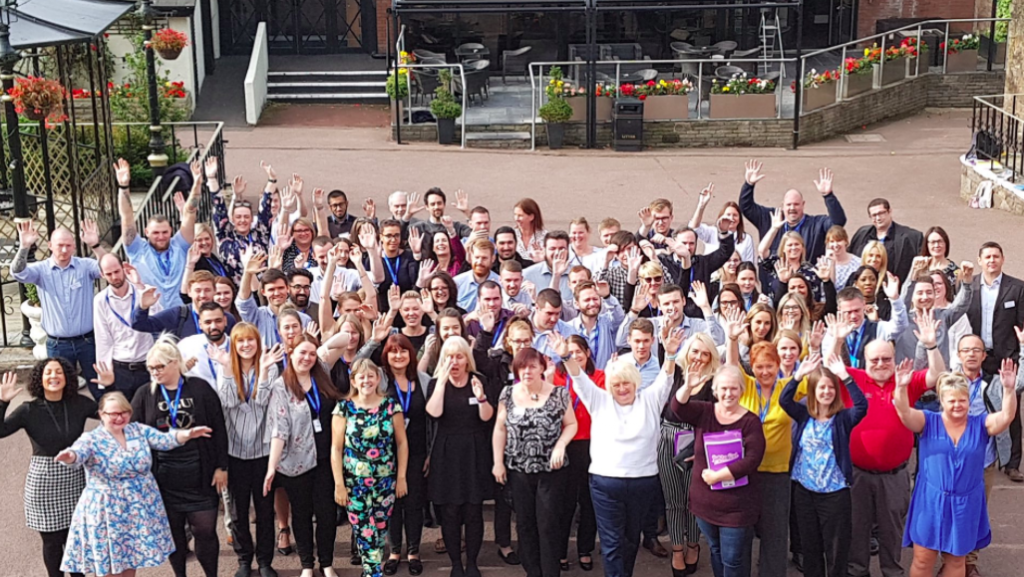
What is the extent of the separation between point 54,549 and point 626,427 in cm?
351

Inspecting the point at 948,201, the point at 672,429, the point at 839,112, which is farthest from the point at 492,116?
the point at 672,429

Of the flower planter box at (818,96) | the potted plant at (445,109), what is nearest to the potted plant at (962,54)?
the flower planter box at (818,96)

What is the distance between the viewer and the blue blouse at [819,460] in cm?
753

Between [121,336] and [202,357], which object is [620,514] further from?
[121,336]

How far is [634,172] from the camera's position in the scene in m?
21.0

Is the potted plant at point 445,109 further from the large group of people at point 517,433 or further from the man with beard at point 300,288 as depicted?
the large group of people at point 517,433

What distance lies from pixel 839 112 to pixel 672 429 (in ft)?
55.0

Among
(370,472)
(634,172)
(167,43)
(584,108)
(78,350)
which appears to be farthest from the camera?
(584,108)

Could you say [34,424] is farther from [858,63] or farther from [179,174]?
[858,63]

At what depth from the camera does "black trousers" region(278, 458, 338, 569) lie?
8078mm

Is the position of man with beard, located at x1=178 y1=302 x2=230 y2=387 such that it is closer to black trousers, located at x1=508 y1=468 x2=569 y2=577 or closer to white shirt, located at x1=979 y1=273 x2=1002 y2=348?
black trousers, located at x1=508 y1=468 x2=569 y2=577

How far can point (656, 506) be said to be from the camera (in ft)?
27.0

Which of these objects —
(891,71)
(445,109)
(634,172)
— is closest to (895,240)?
(634,172)

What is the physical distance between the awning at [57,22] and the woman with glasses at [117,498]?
5.13 m
